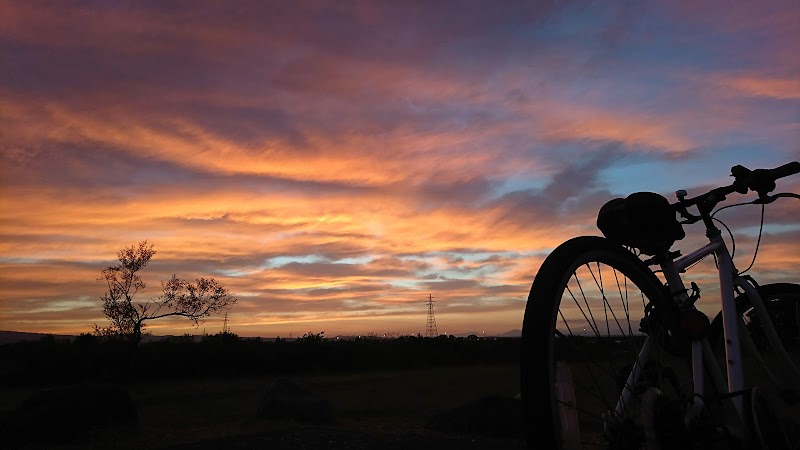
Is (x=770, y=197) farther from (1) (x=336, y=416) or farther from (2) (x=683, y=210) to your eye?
(1) (x=336, y=416)

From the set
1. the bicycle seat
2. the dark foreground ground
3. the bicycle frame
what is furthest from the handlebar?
the dark foreground ground

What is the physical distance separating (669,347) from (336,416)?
13.6 meters

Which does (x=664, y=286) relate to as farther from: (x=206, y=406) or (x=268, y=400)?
(x=206, y=406)

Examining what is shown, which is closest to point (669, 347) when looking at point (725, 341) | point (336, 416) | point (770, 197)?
point (725, 341)

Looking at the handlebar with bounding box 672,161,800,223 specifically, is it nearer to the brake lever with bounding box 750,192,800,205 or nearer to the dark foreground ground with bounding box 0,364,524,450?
the brake lever with bounding box 750,192,800,205

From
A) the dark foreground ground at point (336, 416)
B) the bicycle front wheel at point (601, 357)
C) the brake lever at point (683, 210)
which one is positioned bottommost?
the dark foreground ground at point (336, 416)

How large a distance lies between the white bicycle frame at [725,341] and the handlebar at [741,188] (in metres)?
0.19

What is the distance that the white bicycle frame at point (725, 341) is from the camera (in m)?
2.63

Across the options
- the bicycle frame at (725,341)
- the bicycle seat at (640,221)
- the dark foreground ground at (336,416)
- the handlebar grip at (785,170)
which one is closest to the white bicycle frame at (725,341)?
the bicycle frame at (725,341)

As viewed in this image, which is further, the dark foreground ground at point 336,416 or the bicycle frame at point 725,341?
the dark foreground ground at point 336,416

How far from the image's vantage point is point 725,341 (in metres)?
2.91

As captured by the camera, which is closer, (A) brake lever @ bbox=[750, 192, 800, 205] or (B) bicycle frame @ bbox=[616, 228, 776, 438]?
(B) bicycle frame @ bbox=[616, 228, 776, 438]

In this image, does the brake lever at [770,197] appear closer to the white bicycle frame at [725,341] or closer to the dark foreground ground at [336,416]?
the white bicycle frame at [725,341]

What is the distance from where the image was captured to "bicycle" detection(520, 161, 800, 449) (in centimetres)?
212
